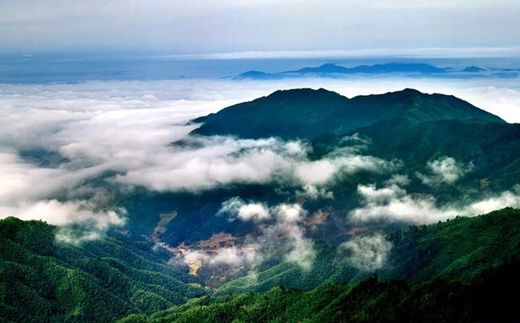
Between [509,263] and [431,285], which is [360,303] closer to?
[431,285]

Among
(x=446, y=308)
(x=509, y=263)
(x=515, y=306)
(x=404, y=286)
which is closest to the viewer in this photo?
(x=515, y=306)

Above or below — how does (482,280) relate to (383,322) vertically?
above

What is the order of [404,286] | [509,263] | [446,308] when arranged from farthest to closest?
[404,286], [509,263], [446,308]

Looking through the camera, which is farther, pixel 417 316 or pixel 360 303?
pixel 360 303

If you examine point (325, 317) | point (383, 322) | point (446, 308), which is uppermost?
point (446, 308)

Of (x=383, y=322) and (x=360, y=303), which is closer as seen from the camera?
(x=383, y=322)

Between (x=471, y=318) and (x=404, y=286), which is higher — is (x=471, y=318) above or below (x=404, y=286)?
above

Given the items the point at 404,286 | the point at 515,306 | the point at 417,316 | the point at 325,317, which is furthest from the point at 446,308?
the point at 325,317

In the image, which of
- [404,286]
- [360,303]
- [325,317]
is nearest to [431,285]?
[404,286]

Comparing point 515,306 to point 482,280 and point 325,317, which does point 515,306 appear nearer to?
point 482,280

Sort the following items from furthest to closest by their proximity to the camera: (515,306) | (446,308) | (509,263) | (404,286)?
1. (404,286)
2. (509,263)
3. (446,308)
4. (515,306)
